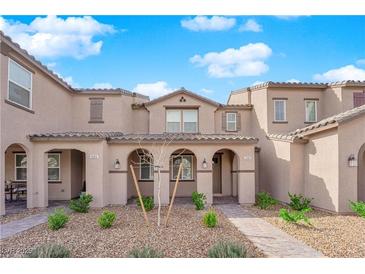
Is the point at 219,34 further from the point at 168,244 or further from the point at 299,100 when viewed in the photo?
the point at 168,244

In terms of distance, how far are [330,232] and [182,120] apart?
11.8 m

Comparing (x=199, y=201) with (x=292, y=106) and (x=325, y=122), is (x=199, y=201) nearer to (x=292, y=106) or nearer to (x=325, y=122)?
(x=325, y=122)

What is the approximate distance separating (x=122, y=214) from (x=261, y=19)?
9.39 m

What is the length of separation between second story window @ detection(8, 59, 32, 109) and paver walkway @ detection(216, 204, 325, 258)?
1031cm

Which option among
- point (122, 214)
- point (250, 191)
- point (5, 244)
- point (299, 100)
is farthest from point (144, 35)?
point (299, 100)

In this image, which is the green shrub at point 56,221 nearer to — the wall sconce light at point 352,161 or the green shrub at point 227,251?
the green shrub at point 227,251

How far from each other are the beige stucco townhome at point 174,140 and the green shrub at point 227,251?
7.01m

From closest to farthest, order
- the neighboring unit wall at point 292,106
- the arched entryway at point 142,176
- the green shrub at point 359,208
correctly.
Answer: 1. the green shrub at point 359,208
2. the neighboring unit wall at point 292,106
3. the arched entryway at point 142,176

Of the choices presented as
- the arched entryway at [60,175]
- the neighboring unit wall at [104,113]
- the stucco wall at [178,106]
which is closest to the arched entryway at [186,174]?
the stucco wall at [178,106]

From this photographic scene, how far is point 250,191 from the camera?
1509cm

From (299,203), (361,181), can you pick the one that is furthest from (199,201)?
(361,181)

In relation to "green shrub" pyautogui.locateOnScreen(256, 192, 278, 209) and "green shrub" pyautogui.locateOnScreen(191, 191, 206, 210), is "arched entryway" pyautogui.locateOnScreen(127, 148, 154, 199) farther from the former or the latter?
"green shrub" pyautogui.locateOnScreen(256, 192, 278, 209)

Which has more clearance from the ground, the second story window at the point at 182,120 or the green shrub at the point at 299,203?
the second story window at the point at 182,120

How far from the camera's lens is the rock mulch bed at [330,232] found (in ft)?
24.7
